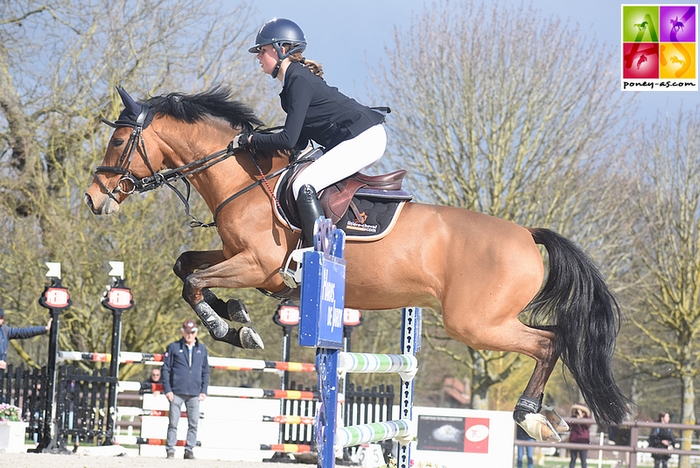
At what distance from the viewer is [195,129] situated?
5301mm

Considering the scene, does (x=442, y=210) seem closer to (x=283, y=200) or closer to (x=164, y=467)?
(x=283, y=200)

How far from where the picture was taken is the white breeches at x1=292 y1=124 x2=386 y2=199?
4.79 meters

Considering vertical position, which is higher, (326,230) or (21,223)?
(21,223)

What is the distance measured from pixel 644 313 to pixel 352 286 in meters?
19.3

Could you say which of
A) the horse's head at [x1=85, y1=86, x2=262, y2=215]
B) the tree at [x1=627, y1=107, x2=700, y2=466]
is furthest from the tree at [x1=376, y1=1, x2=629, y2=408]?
the horse's head at [x1=85, y1=86, x2=262, y2=215]

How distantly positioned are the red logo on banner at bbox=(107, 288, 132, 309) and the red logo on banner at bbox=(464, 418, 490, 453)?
202 inches

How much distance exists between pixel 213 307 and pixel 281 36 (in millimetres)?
1696

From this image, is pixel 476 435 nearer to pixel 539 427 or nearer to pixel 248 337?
pixel 539 427

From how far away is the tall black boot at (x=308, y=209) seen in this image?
4.60m

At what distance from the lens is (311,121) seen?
4.91 m

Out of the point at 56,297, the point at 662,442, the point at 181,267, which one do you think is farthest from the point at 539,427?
the point at 662,442

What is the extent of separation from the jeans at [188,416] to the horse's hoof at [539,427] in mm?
5855

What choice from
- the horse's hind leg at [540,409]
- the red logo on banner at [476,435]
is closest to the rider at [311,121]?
the horse's hind leg at [540,409]

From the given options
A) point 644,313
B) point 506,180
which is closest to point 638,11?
point 506,180
